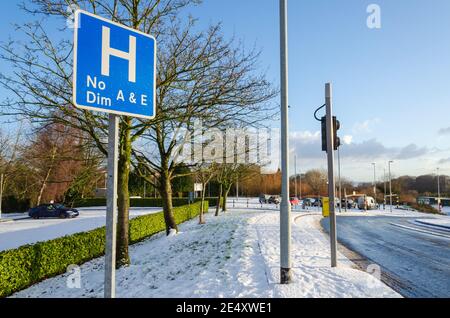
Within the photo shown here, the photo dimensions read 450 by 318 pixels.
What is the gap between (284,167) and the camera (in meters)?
6.12

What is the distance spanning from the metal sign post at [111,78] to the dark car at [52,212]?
30452mm

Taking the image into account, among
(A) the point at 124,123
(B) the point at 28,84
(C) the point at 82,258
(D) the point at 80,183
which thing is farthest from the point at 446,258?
(B) the point at 28,84

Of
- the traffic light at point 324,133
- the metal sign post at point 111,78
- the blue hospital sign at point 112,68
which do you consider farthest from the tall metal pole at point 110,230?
the traffic light at point 324,133

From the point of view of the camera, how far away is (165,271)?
25.3ft

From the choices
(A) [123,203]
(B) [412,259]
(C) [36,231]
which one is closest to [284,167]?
(A) [123,203]

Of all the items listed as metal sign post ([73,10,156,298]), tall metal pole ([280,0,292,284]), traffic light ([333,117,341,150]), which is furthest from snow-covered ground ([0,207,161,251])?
metal sign post ([73,10,156,298])

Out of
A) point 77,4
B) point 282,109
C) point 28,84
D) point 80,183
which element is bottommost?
point 80,183

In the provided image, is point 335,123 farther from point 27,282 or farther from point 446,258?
point 27,282

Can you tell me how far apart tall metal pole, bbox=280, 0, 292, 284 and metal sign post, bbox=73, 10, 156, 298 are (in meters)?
3.68

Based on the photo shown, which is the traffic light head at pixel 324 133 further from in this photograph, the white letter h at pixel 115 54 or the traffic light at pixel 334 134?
the white letter h at pixel 115 54

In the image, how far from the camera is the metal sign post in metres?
2.51

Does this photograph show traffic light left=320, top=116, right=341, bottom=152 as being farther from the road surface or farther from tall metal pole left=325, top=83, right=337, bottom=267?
the road surface

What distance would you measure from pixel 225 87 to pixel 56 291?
21.0 ft

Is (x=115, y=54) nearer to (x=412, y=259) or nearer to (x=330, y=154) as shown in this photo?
(x=330, y=154)
